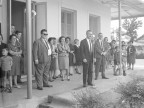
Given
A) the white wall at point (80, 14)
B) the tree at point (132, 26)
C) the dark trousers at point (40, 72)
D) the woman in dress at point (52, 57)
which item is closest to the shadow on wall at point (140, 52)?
the tree at point (132, 26)

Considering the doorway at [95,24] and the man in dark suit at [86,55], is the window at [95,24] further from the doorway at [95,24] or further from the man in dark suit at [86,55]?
the man in dark suit at [86,55]

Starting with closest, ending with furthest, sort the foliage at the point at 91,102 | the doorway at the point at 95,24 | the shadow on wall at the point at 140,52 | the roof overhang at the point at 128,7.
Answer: the foliage at the point at 91,102 → the roof overhang at the point at 128,7 → the doorway at the point at 95,24 → the shadow on wall at the point at 140,52

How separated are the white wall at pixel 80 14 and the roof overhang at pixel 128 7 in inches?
21.2

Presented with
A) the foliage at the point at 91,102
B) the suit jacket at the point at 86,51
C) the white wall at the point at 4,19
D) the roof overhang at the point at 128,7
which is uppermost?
the roof overhang at the point at 128,7

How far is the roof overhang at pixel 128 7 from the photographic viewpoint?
11584 millimetres

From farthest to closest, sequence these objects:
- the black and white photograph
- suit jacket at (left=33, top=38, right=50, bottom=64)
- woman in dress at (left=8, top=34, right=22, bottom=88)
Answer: suit jacket at (left=33, top=38, right=50, bottom=64)
woman in dress at (left=8, top=34, right=22, bottom=88)
the black and white photograph

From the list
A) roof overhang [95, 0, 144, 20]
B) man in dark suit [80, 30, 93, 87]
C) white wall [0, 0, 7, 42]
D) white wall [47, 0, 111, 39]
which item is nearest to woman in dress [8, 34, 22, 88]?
white wall [0, 0, 7, 42]

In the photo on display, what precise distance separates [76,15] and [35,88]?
15.8 ft

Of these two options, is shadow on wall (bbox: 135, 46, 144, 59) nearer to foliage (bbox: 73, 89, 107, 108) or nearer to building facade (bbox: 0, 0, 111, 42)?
building facade (bbox: 0, 0, 111, 42)

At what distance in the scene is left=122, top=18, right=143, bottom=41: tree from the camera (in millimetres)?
28656

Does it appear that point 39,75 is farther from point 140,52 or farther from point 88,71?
point 140,52

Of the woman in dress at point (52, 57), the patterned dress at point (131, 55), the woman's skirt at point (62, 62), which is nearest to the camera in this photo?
the woman in dress at point (52, 57)

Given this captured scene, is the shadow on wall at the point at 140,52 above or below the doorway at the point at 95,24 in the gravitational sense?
below

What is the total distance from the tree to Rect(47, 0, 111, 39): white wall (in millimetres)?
15608
